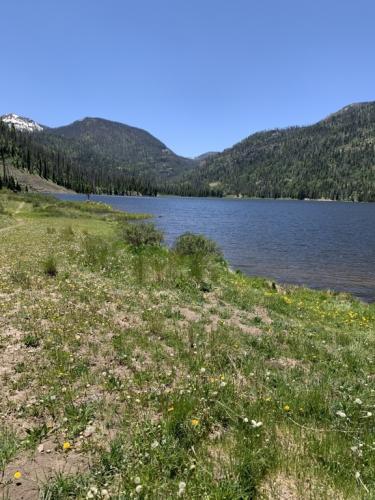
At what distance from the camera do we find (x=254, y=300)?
14688 millimetres

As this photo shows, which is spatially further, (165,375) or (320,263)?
(320,263)

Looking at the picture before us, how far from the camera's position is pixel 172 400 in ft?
19.3

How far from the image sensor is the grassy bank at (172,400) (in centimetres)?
427

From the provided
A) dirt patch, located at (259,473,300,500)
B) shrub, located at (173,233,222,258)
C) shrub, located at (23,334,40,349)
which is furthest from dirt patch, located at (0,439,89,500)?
shrub, located at (173,233,222,258)

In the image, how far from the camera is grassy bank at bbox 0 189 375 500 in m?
4.27

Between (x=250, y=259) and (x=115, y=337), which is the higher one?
(x=115, y=337)

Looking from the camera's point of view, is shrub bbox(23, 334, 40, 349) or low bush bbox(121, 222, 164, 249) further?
low bush bbox(121, 222, 164, 249)

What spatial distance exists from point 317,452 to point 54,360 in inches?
207

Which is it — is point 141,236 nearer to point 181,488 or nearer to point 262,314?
point 262,314

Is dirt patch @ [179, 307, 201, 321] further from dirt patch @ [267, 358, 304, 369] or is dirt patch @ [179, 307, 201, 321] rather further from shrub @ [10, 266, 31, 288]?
shrub @ [10, 266, 31, 288]

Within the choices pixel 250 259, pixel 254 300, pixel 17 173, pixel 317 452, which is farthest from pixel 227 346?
pixel 17 173

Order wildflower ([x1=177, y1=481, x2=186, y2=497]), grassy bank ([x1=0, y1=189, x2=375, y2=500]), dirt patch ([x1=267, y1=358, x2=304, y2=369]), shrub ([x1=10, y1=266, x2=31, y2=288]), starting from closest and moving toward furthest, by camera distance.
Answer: wildflower ([x1=177, y1=481, x2=186, y2=497]) → grassy bank ([x1=0, y1=189, x2=375, y2=500]) → dirt patch ([x1=267, y1=358, x2=304, y2=369]) → shrub ([x1=10, y1=266, x2=31, y2=288])

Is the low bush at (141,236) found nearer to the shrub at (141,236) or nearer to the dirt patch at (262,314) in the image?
the shrub at (141,236)

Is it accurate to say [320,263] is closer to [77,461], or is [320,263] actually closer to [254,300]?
[254,300]
